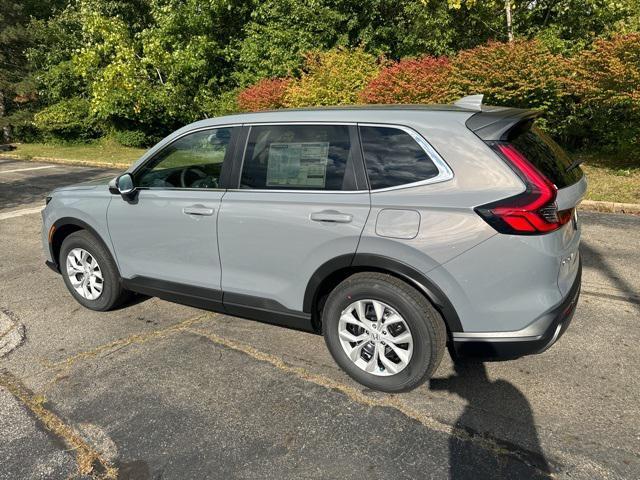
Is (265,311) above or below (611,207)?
above

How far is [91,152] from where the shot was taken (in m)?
19.9

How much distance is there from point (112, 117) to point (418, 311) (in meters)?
21.3

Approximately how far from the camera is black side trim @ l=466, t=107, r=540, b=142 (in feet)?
8.80

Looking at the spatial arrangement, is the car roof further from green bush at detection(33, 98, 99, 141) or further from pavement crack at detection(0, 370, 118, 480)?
green bush at detection(33, 98, 99, 141)

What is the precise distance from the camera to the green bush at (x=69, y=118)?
2192 cm

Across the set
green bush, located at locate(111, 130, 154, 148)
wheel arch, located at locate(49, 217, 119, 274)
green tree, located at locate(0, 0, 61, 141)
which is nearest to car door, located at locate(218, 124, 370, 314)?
wheel arch, located at locate(49, 217, 119, 274)

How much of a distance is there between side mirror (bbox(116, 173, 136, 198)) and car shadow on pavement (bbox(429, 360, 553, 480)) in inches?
101

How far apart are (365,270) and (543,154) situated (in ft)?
4.01

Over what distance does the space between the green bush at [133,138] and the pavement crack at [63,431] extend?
61.4ft


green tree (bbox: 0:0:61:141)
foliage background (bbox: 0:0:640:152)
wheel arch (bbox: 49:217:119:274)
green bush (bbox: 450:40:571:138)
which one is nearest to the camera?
wheel arch (bbox: 49:217:119:274)

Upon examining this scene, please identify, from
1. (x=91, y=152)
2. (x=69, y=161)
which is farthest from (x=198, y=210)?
(x=91, y=152)

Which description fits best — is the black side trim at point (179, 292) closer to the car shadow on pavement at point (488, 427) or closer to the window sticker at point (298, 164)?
the window sticker at point (298, 164)

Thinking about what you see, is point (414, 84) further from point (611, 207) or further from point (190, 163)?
point (190, 163)

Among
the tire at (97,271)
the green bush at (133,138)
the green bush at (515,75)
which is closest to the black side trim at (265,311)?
the tire at (97,271)
